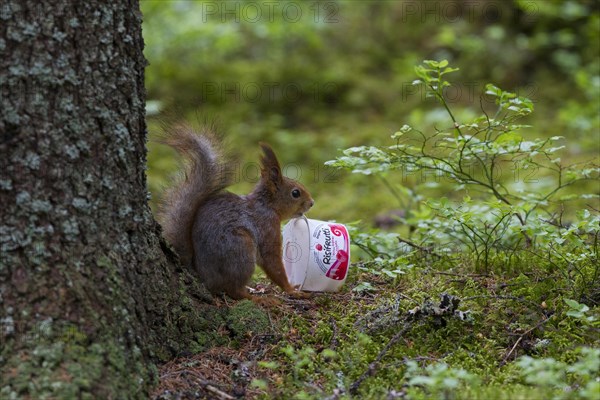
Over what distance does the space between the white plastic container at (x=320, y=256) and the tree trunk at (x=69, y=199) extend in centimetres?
101

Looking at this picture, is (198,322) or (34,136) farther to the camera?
(198,322)

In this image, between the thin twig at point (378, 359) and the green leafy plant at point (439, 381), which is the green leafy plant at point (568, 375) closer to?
the green leafy plant at point (439, 381)

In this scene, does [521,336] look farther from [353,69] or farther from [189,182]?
[353,69]

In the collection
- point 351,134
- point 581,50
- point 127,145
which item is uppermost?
point 127,145

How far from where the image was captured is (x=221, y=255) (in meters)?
3.07

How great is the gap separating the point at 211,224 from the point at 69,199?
0.99 metres

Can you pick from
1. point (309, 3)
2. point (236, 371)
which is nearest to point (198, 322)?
point (236, 371)

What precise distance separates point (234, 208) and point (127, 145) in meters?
0.99

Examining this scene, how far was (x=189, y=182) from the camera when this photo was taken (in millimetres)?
3178

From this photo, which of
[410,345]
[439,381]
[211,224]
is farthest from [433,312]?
[211,224]

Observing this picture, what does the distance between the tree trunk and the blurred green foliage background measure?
4.08m

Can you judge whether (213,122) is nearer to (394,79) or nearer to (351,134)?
(351,134)

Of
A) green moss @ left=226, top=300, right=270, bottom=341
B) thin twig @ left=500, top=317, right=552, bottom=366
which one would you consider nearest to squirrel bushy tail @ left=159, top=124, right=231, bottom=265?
green moss @ left=226, top=300, right=270, bottom=341

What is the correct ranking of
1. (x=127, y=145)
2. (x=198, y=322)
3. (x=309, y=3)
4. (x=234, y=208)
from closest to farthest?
(x=127, y=145)
(x=198, y=322)
(x=234, y=208)
(x=309, y=3)
